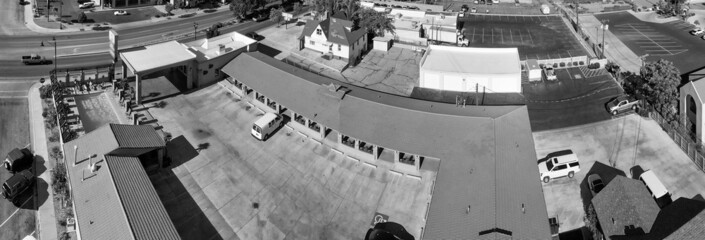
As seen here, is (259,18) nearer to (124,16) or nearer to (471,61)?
(124,16)

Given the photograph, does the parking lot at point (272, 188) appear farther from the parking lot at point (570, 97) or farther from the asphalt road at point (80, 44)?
the asphalt road at point (80, 44)

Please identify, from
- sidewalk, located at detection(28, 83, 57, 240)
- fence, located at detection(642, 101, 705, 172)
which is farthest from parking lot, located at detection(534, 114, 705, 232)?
sidewalk, located at detection(28, 83, 57, 240)

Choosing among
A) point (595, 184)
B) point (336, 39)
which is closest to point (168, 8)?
point (336, 39)

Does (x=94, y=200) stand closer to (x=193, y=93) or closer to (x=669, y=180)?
(x=193, y=93)

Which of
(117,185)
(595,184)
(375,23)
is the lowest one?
(117,185)

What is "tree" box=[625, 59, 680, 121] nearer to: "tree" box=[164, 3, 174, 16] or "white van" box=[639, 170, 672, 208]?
"white van" box=[639, 170, 672, 208]

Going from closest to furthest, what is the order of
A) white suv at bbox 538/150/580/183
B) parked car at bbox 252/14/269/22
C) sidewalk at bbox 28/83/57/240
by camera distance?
sidewalk at bbox 28/83/57/240, white suv at bbox 538/150/580/183, parked car at bbox 252/14/269/22
